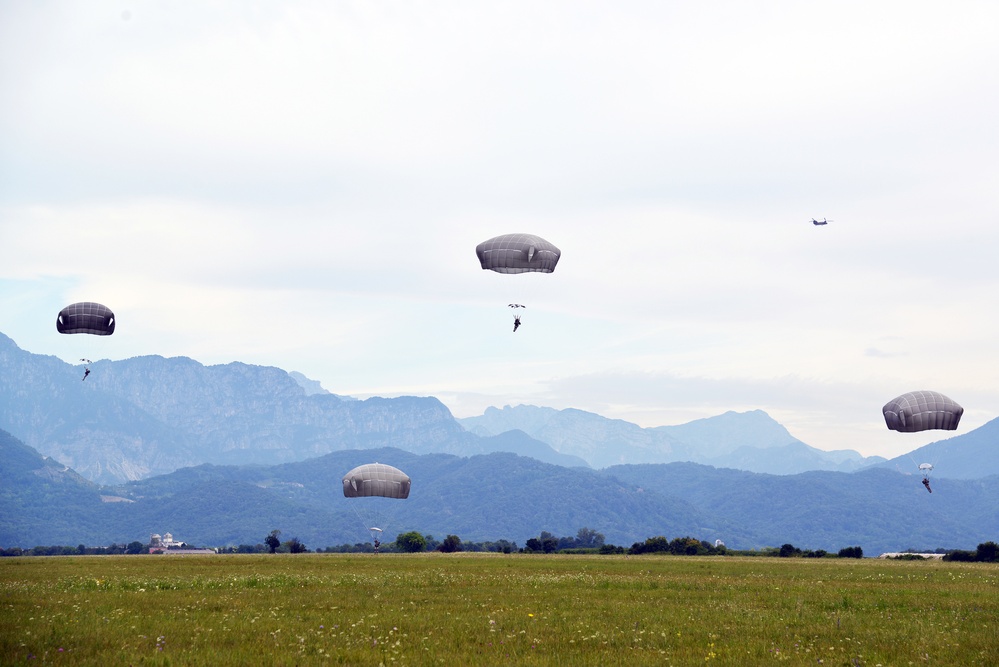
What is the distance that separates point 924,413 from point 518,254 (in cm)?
4133

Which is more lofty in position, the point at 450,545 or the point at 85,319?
the point at 85,319

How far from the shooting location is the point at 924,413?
8869cm

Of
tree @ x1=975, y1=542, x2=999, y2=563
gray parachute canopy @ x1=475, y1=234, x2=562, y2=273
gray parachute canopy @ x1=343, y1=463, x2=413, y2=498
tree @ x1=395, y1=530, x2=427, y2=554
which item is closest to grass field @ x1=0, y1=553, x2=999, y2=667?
gray parachute canopy @ x1=475, y1=234, x2=562, y2=273

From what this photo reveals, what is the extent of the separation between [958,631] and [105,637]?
2374 cm

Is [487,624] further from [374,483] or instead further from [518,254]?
[374,483]

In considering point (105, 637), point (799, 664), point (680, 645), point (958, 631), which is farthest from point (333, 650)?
point (958, 631)

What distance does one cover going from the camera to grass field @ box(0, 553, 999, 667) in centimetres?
2309

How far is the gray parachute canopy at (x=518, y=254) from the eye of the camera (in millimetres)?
80562

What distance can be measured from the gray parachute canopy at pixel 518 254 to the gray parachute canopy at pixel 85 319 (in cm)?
3871

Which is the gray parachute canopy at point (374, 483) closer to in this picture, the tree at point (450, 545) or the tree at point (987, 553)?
the tree at point (450, 545)

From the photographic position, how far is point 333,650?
23516 millimetres

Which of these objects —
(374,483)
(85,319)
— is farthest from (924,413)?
(85,319)

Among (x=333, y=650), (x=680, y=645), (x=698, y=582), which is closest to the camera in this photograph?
(x=333, y=650)

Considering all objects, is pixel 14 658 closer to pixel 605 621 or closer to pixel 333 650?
pixel 333 650
